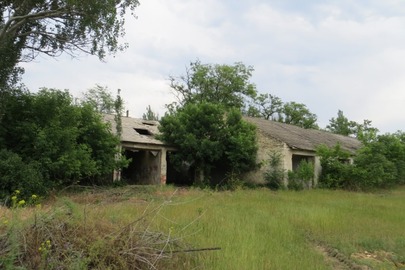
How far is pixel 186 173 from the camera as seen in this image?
24.8 metres

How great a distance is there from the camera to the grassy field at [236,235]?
482 cm

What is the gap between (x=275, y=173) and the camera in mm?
21812

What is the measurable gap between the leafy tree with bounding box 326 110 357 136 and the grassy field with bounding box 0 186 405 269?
41.2 meters

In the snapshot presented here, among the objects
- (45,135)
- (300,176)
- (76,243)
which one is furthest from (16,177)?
(300,176)

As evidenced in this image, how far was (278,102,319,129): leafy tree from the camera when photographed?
47125 mm

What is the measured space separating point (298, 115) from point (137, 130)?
2803 centimetres

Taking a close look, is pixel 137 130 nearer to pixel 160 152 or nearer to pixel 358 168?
pixel 160 152

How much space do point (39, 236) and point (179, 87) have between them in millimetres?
38007

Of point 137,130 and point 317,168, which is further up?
point 137,130

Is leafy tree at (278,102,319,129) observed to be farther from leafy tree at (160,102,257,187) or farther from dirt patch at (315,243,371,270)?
dirt patch at (315,243,371,270)

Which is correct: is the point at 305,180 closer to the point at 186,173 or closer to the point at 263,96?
the point at 186,173

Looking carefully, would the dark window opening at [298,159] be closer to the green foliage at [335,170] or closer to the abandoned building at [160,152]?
the abandoned building at [160,152]

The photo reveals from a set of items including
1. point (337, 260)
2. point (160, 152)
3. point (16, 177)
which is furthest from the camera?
point (160, 152)

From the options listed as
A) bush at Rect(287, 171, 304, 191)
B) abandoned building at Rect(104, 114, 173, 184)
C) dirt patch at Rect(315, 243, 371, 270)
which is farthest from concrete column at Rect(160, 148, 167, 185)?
dirt patch at Rect(315, 243, 371, 270)
